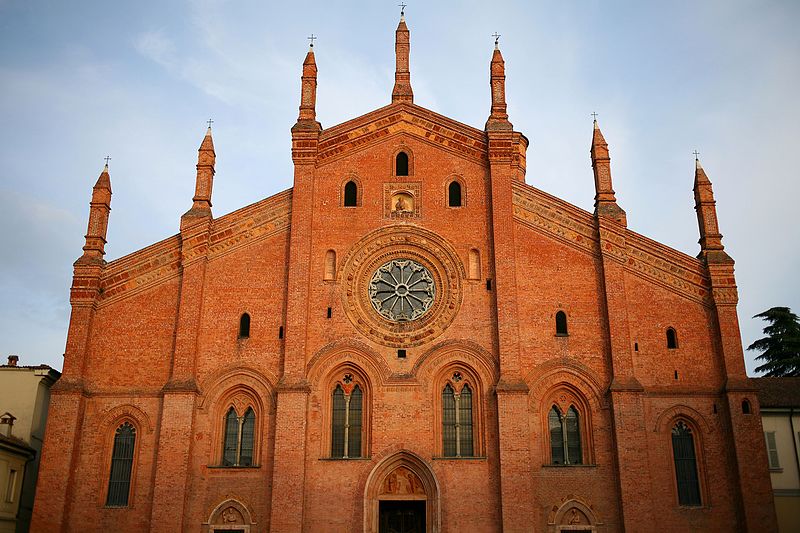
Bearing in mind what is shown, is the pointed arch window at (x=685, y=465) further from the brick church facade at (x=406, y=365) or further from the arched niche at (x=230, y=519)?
the arched niche at (x=230, y=519)

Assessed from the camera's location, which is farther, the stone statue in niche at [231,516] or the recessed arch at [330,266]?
the recessed arch at [330,266]

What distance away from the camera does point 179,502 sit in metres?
23.8

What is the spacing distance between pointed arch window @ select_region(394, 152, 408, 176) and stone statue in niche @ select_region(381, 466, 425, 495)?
10321 mm

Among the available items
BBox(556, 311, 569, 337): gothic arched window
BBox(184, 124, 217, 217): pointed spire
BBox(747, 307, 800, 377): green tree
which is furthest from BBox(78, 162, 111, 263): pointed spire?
BBox(747, 307, 800, 377): green tree

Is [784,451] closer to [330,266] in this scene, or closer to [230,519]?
[330,266]

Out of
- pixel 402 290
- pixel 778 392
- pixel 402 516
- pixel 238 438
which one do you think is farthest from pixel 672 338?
pixel 238 438

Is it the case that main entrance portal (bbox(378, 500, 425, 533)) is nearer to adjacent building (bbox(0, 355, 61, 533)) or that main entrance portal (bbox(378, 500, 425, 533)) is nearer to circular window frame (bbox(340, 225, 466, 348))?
circular window frame (bbox(340, 225, 466, 348))

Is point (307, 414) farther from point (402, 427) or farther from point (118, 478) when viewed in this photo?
point (118, 478)

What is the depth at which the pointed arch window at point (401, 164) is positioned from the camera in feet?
92.3

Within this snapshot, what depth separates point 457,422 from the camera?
2491 cm

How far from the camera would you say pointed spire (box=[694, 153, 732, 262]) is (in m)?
26.0

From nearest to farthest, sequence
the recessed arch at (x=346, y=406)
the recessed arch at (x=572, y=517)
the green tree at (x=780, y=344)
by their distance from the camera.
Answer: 1. the recessed arch at (x=572, y=517)
2. the recessed arch at (x=346, y=406)
3. the green tree at (x=780, y=344)

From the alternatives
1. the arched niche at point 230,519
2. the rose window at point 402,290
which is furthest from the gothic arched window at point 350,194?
the arched niche at point 230,519

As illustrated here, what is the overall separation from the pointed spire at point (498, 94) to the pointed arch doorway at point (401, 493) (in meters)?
12.0
